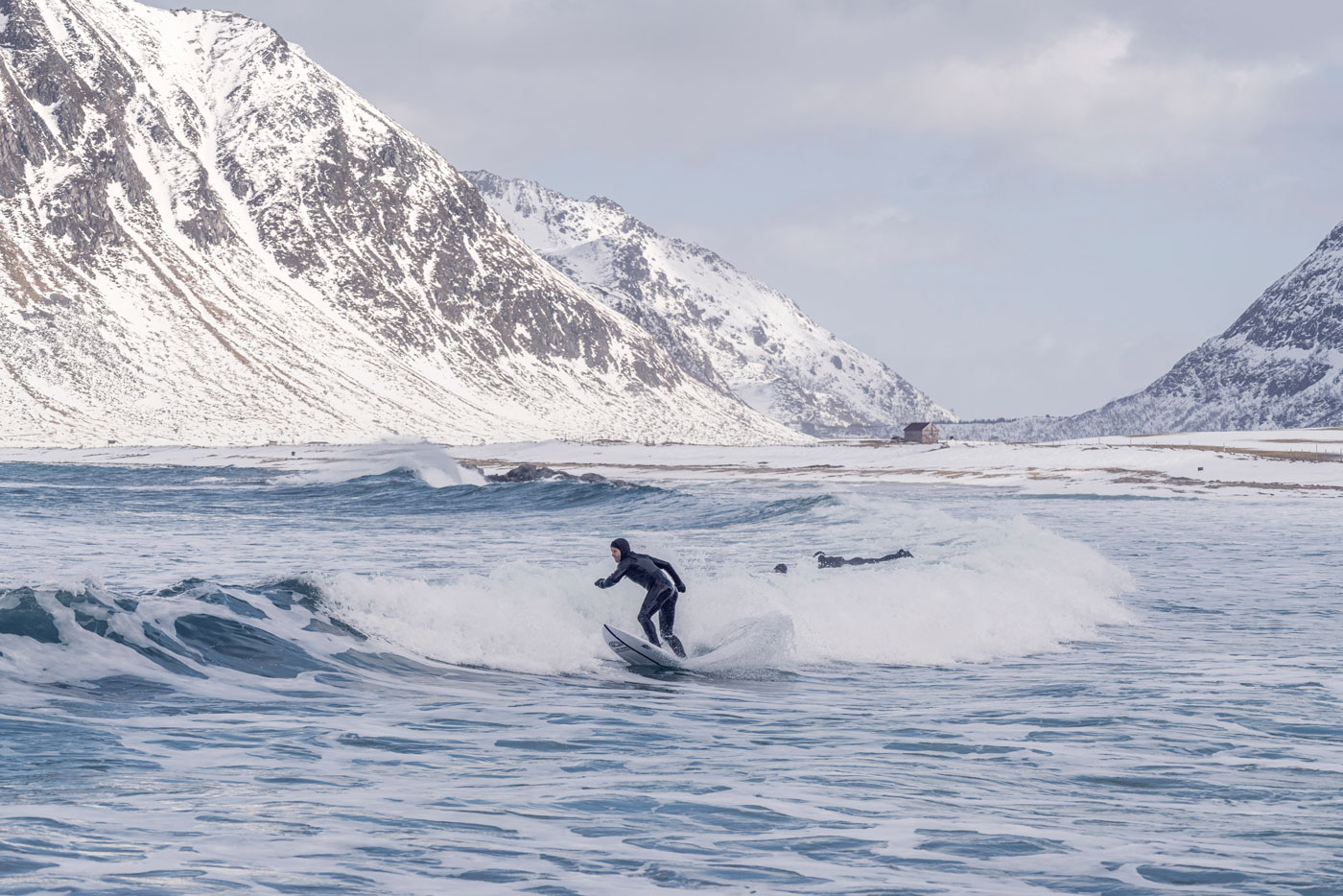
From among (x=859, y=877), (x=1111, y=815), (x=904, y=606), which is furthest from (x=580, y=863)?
(x=904, y=606)

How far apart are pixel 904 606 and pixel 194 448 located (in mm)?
142550

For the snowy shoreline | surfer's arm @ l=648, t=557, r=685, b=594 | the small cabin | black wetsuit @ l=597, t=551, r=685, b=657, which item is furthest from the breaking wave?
the small cabin

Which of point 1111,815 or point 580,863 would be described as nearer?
point 580,863

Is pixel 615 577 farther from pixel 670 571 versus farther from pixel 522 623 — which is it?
pixel 522 623

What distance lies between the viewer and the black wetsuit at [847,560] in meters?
30.2

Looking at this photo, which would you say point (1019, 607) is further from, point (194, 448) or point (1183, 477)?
point (194, 448)

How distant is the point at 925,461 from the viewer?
328ft

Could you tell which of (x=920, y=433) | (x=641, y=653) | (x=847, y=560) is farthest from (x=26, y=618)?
(x=920, y=433)

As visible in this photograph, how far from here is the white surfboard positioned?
19875 millimetres

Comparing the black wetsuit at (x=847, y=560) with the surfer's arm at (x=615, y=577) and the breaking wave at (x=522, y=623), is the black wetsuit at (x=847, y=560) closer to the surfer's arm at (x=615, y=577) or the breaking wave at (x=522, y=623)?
the breaking wave at (x=522, y=623)

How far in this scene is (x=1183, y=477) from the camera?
75688 millimetres

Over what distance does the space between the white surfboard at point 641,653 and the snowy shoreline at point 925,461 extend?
52216mm

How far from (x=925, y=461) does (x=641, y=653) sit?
82614mm

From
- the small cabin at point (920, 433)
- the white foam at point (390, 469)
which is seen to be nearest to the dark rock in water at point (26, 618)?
the white foam at point (390, 469)
